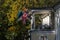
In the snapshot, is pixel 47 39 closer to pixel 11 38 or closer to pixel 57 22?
pixel 57 22

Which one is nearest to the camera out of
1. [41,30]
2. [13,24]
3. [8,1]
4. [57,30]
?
[57,30]

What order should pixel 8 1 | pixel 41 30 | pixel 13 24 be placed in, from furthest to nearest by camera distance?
pixel 8 1 < pixel 13 24 < pixel 41 30

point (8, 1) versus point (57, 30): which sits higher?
point (8, 1)

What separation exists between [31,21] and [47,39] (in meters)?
2.76

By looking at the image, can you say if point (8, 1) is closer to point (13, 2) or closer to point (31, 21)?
point (13, 2)

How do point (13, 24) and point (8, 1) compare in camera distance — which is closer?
point (13, 24)

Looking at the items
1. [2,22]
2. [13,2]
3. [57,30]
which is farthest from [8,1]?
[57,30]

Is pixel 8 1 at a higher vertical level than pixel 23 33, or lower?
higher

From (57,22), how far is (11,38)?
15.3 feet

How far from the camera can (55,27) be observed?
2209 cm

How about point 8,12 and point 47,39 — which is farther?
point 8,12

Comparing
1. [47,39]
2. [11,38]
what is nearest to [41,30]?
[47,39]

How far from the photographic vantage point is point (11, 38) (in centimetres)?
2362

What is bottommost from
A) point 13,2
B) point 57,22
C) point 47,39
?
point 47,39
